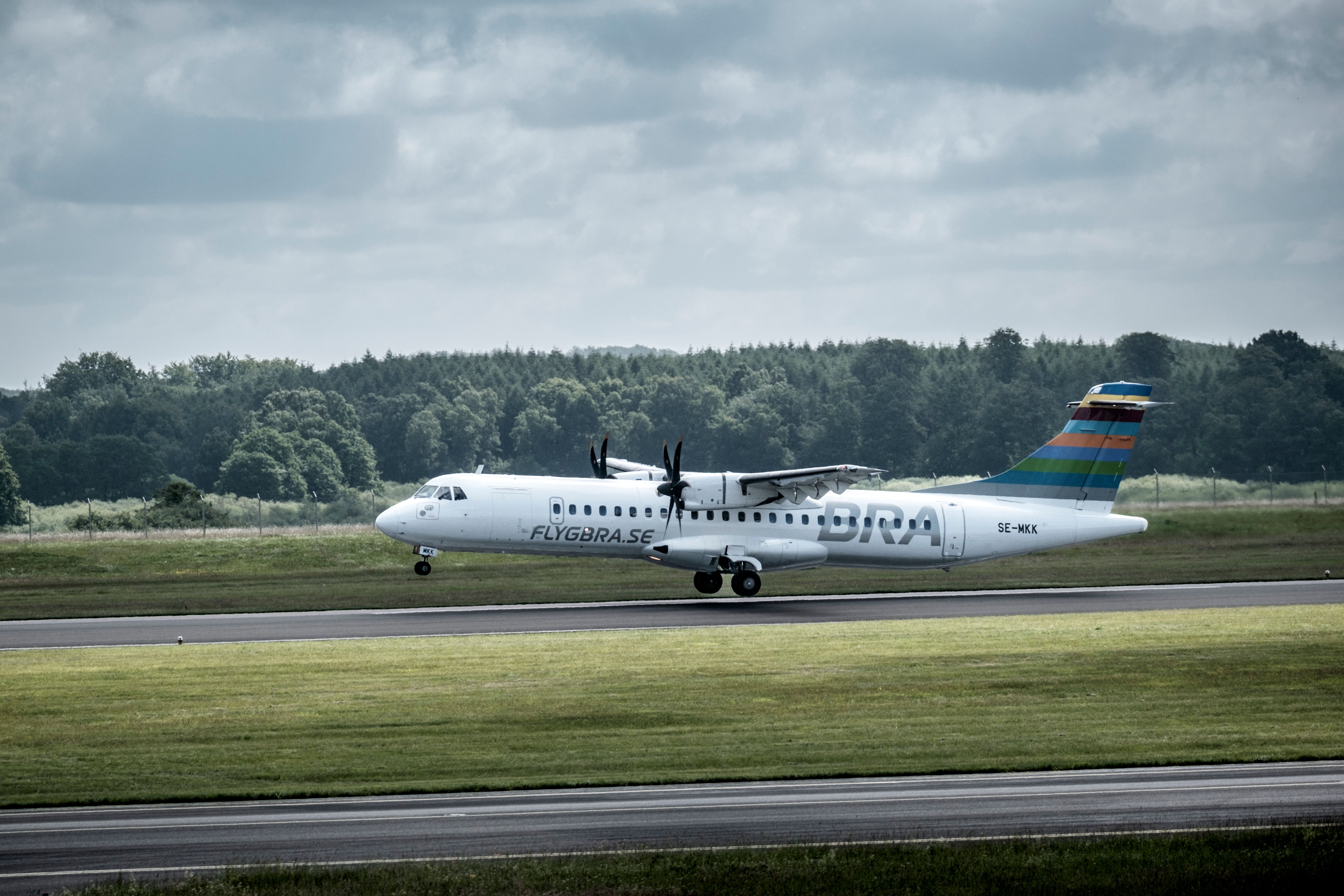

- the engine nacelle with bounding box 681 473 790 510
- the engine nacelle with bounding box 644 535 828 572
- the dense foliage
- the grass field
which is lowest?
the grass field

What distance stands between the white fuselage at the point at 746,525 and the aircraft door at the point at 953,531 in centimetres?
3

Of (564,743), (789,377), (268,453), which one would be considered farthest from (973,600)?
(789,377)

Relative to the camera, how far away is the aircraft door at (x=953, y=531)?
139ft

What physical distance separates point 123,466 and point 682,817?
11646 cm

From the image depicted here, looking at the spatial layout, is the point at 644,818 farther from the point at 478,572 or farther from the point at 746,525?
the point at 478,572

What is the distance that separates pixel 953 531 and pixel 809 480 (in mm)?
6377

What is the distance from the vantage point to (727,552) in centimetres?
3997

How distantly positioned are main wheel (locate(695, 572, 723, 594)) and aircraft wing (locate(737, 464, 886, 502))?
339 centimetres

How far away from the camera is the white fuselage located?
127 ft

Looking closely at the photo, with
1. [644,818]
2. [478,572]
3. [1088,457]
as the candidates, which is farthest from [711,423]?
[644,818]

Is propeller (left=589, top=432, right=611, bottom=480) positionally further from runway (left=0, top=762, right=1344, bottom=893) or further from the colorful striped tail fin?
runway (left=0, top=762, right=1344, bottom=893)

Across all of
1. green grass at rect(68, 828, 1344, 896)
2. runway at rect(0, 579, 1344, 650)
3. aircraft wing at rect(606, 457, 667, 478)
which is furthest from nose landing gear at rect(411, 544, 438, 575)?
green grass at rect(68, 828, 1344, 896)

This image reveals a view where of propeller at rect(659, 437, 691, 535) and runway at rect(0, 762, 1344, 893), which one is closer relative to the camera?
runway at rect(0, 762, 1344, 893)

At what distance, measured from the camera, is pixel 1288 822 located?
45.3 ft
